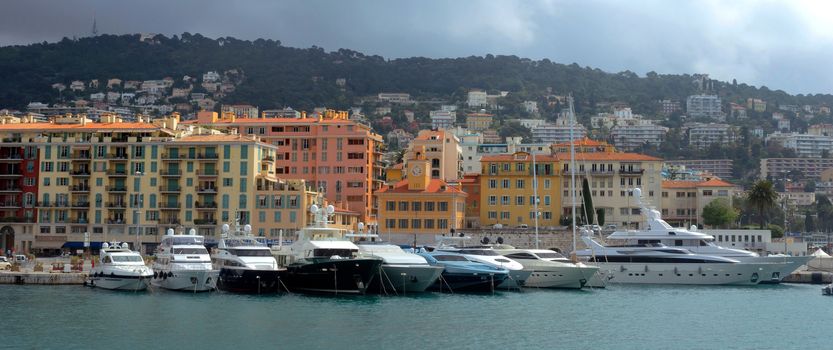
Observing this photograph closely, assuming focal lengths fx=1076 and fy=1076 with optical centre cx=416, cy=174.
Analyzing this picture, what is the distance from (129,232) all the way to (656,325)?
59185 millimetres

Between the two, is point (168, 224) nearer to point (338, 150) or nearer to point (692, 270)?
point (338, 150)

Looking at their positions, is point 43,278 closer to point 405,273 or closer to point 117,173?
point 405,273

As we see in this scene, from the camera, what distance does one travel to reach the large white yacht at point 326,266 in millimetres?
65312

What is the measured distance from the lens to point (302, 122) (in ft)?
378

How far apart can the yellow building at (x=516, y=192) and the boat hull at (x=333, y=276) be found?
4428 centimetres

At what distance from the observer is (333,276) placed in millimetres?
→ 65750

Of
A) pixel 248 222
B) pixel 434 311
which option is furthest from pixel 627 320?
pixel 248 222

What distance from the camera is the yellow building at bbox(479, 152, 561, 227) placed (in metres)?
109

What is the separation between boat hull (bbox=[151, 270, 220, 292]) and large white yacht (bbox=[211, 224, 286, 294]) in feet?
3.03

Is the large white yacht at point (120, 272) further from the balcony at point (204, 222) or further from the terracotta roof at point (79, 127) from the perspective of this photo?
the terracotta roof at point (79, 127)

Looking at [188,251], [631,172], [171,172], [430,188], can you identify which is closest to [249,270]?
[188,251]

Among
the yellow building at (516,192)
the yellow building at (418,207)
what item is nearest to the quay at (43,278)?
the yellow building at (418,207)

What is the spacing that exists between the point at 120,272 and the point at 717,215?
2915 inches

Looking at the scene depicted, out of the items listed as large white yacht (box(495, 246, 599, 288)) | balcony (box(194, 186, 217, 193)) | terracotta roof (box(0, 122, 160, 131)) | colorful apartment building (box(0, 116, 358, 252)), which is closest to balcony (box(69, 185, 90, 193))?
colorful apartment building (box(0, 116, 358, 252))
